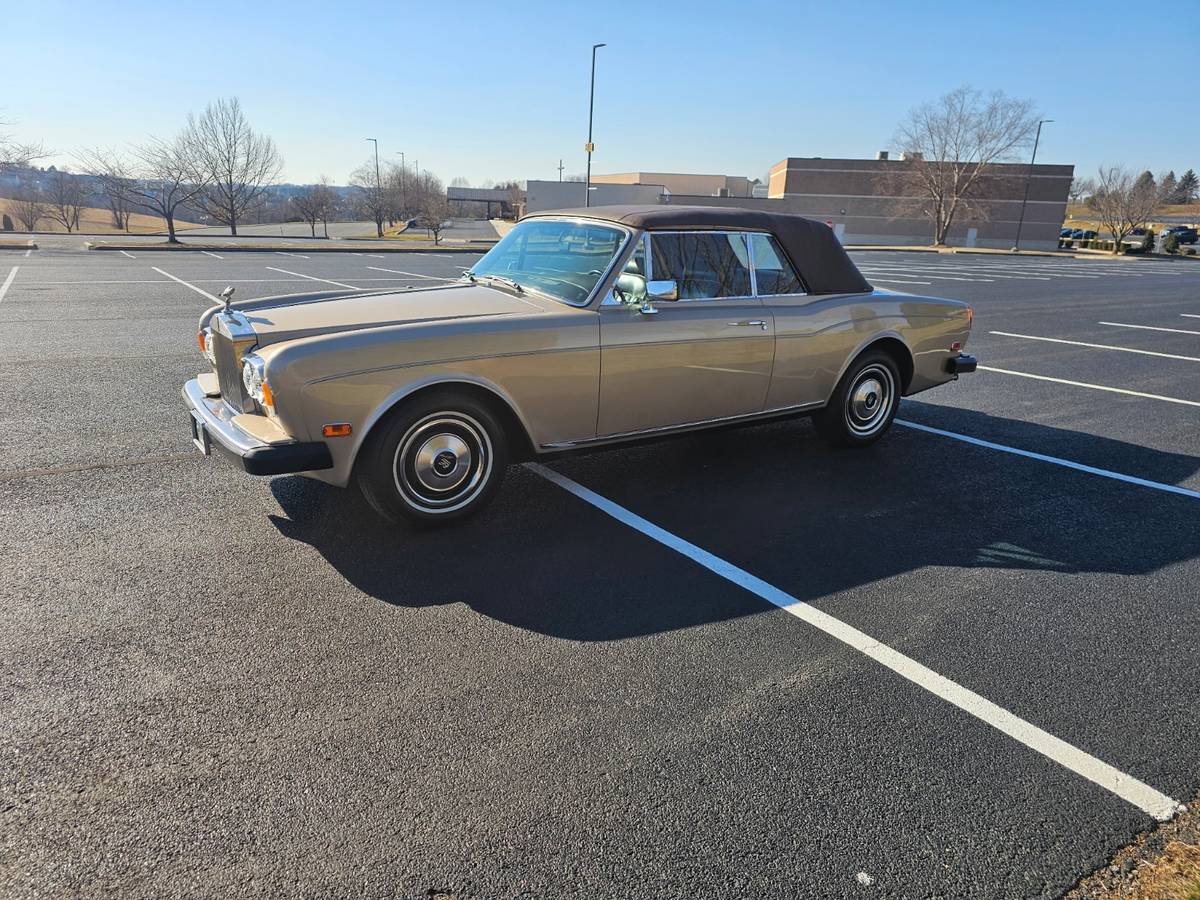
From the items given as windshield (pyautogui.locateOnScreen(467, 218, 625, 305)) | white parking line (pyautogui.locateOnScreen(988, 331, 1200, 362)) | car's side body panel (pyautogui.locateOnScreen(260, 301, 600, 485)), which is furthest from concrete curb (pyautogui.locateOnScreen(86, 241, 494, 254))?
car's side body panel (pyautogui.locateOnScreen(260, 301, 600, 485))

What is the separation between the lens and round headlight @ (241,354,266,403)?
3.80 m

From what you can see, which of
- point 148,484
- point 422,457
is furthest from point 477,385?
point 148,484

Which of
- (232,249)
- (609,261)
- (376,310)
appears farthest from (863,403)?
(232,249)

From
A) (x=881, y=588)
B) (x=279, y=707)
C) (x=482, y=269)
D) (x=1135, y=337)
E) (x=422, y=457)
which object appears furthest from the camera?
(x=1135, y=337)

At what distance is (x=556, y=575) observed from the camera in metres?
3.80

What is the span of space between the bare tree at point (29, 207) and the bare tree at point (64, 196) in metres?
0.66

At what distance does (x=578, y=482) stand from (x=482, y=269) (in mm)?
1676

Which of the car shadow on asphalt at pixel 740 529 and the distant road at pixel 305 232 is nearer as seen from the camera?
the car shadow on asphalt at pixel 740 529

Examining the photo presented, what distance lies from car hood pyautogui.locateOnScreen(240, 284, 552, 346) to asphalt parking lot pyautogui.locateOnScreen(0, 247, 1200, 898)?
3.46ft

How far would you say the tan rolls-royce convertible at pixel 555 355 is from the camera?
152 inches

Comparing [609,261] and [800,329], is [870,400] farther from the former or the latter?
[609,261]

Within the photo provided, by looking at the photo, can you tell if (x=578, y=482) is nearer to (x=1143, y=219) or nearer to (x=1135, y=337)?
(x=1135, y=337)

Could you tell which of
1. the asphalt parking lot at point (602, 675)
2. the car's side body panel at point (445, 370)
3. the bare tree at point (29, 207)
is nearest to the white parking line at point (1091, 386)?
the asphalt parking lot at point (602, 675)

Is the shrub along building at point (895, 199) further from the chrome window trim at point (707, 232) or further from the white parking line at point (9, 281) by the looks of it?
the chrome window trim at point (707, 232)
